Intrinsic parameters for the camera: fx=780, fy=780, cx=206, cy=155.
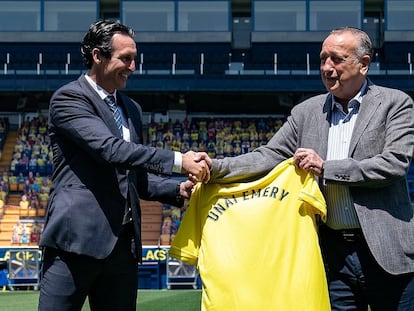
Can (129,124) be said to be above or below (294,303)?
above

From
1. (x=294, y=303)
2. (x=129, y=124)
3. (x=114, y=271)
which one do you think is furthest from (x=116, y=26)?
(x=294, y=303)

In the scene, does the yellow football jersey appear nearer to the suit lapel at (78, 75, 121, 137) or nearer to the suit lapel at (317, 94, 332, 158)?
the suit lapel at (317, 94, 332, 158)

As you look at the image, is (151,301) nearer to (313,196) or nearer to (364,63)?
(313,196)

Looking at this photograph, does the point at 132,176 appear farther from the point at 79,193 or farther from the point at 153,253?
the point at 153,253

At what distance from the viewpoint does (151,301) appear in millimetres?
10859

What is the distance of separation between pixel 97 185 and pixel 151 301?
25.3 ft

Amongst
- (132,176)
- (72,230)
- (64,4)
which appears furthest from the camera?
(64,4)

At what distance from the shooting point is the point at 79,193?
3361mm

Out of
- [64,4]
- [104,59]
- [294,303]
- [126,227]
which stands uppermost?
[64,4]

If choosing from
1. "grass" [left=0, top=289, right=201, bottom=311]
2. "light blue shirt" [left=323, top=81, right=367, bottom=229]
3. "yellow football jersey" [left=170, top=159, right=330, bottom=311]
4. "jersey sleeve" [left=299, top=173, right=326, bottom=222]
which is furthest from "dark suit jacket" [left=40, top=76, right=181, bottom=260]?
"grass" [left=0, top=289, right=201, bottom=311]

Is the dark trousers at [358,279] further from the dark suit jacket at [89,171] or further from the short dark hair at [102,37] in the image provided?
the short dark hair at [102,37]

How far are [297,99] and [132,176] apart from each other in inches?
826

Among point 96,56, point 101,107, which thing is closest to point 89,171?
point 101,107

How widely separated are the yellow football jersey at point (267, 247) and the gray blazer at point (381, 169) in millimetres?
186
